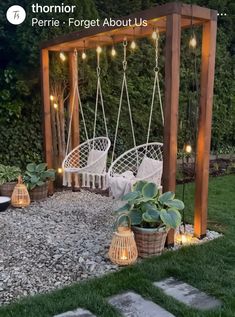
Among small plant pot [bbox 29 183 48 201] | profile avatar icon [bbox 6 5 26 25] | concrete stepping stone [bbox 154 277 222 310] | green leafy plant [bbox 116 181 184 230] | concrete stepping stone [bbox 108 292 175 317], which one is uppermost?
profile avatar icon [bbox 6 5 26 25]

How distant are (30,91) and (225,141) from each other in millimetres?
4205

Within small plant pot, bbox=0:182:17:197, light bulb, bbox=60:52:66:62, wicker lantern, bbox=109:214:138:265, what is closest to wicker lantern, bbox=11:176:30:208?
small plant pot, bbox=0:182:17:197

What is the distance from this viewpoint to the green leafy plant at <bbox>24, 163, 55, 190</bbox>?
4.59m

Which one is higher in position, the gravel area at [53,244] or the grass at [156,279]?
the grass at [156,279]

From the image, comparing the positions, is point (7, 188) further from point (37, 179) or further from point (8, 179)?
point (37, 179)

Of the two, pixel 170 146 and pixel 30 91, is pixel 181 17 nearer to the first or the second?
pixel 170 146

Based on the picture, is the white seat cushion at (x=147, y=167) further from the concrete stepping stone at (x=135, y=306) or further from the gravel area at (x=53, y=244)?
the concrete stepping stone at (x=135, y=306)

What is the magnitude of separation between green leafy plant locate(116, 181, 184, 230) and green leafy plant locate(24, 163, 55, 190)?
1.95 m

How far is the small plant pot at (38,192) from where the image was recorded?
4.66 metres

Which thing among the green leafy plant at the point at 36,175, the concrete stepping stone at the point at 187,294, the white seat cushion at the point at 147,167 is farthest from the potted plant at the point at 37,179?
the concrete stepping stone at the point at 187,294

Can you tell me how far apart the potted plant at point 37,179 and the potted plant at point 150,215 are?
195 cm

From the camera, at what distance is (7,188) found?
14.8 ft

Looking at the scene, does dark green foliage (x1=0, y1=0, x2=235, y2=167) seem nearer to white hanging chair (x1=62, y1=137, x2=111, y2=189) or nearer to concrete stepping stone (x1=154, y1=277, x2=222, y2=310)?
white hanging chair (x1=62, y1=137, x2=111, y2=189)

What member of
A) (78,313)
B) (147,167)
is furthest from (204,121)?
(78,313)
